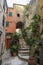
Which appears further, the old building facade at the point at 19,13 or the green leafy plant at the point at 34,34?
the old building facade at the point at 19,13

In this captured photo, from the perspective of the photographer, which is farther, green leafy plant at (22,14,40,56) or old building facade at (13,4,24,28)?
old building facade at (13,4,24,28)

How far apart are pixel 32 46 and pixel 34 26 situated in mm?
1937

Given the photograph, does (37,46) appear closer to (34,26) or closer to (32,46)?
(32,46)

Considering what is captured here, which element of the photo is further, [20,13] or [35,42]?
[20,13]

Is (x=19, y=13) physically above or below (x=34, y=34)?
above

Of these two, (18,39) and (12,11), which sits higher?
(12,11)

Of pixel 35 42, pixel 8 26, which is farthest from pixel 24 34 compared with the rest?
pixel 8 26

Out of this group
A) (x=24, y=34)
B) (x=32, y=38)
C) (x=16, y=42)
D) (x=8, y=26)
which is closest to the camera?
(x=32, y=38)

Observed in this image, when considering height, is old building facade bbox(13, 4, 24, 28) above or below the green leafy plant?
above

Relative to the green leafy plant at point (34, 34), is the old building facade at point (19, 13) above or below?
above

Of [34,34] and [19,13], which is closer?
[34,34]

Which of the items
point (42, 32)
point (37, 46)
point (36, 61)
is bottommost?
point (36, 61)

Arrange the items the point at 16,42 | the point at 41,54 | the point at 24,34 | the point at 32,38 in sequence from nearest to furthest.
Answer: the point at 41,54, the point at 32,38, the point at 24,34, the point at 16,42

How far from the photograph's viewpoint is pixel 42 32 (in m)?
14.1
